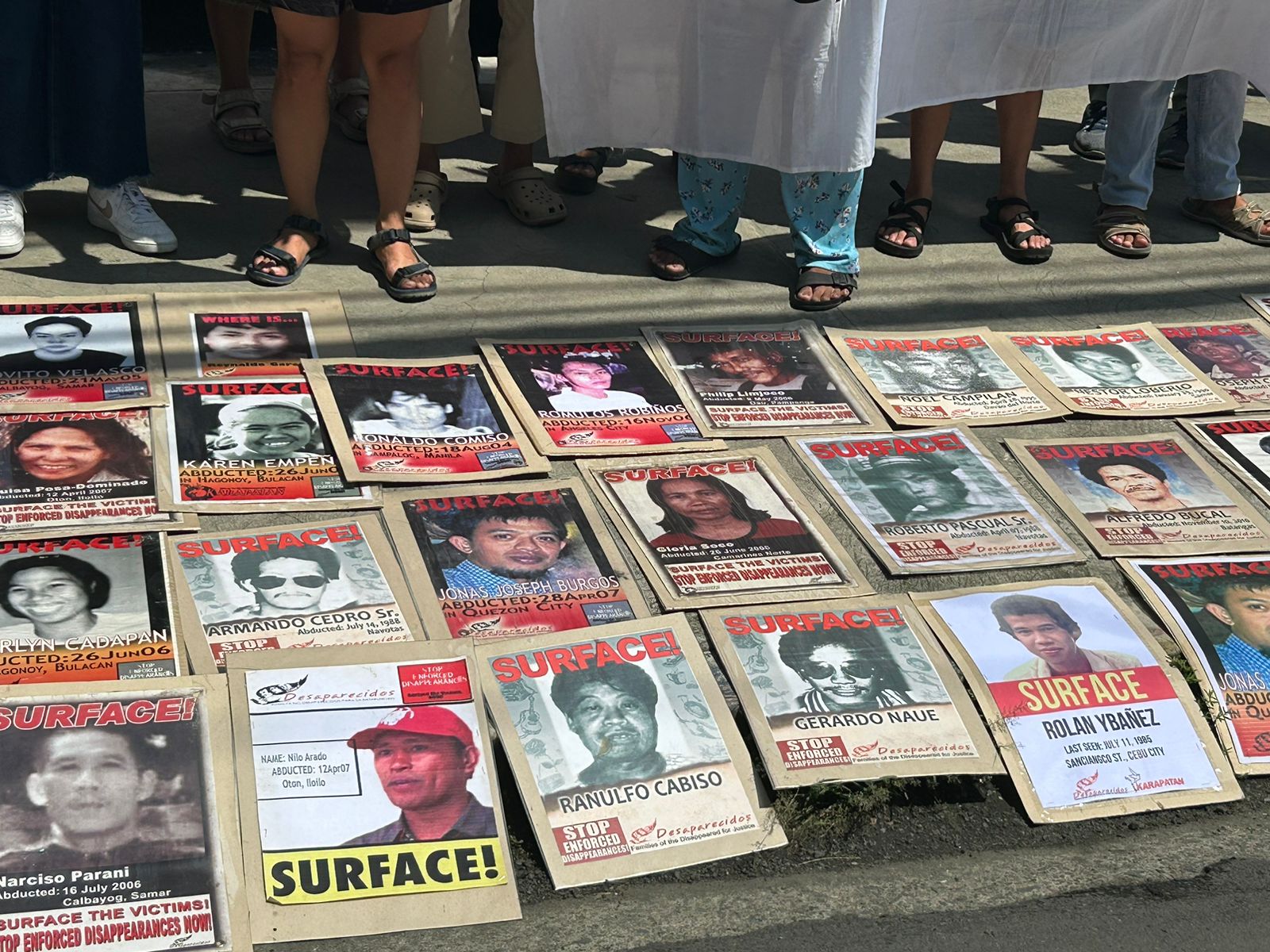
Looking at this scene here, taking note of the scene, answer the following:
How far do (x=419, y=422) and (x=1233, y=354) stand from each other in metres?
1.84

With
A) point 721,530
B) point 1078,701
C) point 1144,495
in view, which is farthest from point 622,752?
point 1144,495

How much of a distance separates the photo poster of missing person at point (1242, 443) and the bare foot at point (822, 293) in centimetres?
79

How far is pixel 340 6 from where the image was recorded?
288 centimetres

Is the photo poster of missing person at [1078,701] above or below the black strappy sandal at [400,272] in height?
below

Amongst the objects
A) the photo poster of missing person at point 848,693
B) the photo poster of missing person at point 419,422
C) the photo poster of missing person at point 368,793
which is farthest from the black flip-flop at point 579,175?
the photo poster of missing person at point 368,793

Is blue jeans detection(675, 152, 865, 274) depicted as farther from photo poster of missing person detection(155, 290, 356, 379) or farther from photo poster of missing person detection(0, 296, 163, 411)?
photo poster of missing person detection(0, 296, 163, 411)

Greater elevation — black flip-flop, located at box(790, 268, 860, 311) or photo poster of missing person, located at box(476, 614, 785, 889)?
black flip-flop, located at box(790, 268, 860, 311)

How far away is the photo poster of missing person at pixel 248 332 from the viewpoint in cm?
279

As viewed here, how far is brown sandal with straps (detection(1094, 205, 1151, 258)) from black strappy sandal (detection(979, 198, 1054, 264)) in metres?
0.15

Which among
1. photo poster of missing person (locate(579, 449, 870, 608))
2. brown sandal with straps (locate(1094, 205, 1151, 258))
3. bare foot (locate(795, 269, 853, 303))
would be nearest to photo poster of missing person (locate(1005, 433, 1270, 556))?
photo poster of missing person (locate(579, 449, 870, 608))

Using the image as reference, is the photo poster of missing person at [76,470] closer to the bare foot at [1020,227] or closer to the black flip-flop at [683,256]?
the black flip-flop at [683,256]

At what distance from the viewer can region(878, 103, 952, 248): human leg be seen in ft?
11.7

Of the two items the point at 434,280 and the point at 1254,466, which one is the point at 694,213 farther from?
the point at 1254,466

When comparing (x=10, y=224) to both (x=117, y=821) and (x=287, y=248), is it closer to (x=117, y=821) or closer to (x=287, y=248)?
(x=287, y=248)
